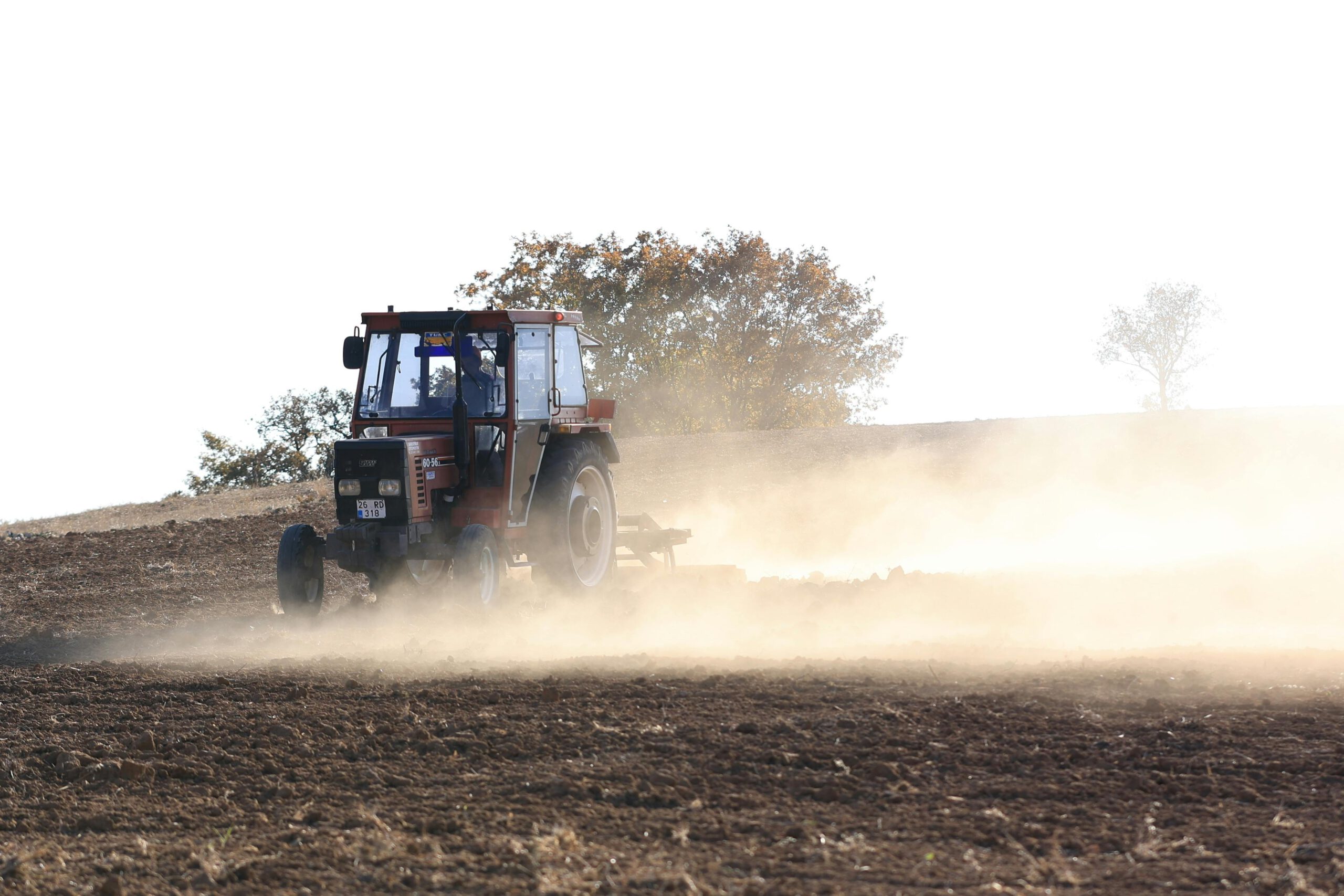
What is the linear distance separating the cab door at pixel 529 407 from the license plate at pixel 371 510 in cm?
112

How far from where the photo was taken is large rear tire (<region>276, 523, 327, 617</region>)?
11211mm

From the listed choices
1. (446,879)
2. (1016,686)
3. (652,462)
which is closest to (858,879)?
(446,879)

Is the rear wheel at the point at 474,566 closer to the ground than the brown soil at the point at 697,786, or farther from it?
farther from it

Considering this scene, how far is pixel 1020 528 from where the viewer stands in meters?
19.2

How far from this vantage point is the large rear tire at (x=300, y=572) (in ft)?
36.8

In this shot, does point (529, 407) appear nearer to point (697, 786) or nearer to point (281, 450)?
point (697, 786)

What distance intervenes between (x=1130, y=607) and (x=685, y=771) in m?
7.23

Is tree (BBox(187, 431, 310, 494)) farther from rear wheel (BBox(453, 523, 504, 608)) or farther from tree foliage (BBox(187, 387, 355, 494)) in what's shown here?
rear wheel (BBox(453, 523, 504, 608))

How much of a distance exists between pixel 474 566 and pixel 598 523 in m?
2.24

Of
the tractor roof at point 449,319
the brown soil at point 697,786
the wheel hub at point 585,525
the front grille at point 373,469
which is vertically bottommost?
the brown soil at point 697,786

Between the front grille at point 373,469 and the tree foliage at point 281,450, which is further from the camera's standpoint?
the tree foliage at point 281,450

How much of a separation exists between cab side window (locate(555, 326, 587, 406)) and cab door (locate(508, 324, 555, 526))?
0.66ft

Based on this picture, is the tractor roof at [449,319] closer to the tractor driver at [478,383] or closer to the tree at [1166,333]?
the tractor driver at [478,383]

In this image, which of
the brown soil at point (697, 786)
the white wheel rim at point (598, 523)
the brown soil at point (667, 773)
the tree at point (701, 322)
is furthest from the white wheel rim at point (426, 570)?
the tree at point (701, 322)
